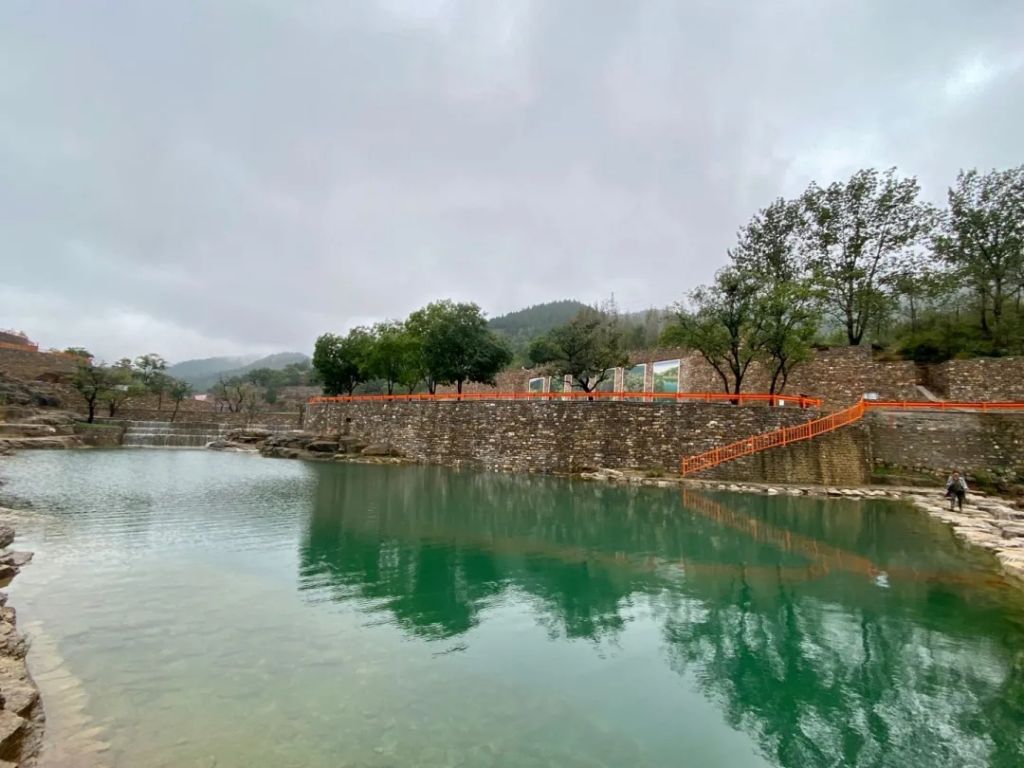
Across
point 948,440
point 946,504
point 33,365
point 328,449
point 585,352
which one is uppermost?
point 33,365

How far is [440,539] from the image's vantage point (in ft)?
40.0

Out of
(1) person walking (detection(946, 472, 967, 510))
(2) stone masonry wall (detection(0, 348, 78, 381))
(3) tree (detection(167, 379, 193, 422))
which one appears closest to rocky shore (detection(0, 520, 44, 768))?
(1) person walking (detection(946, 472, 967, 510))

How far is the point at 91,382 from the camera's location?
40812 mm

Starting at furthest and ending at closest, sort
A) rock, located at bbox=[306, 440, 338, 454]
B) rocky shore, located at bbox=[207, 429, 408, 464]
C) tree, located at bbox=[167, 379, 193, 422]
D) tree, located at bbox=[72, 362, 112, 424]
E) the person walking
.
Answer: tree, located at bbox=[167, 379, 193, 422] < tree, located at bbox=[72, 362, 112, 424] < rock, located at bbox=[306, 440, 338, 454] < rocky shore, located at bbox=[207, 429, 408, 464] < the person walking

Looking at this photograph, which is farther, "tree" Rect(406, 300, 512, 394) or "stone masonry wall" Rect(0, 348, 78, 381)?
"stone masonry wall" Rect(0, 348, 78, 381)

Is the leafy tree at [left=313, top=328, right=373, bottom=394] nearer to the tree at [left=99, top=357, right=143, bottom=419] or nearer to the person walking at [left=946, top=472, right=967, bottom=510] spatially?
the tree at [left=99, top=357, right=143, bottom=419]

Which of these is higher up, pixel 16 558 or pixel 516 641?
pixel 16 558

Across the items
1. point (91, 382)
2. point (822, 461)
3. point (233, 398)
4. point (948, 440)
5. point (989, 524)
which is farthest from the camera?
point (233, 398)

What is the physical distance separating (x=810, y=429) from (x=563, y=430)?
11.1 metres

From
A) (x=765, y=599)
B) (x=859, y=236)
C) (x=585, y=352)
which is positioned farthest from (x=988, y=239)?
(x=765, y=599)

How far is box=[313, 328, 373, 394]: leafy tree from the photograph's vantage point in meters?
43.7

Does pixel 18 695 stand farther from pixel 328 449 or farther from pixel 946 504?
pixel 328 449

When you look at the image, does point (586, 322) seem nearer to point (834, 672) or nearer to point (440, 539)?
A: point (440, 539)

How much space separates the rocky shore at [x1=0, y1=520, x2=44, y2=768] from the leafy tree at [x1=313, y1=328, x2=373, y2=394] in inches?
1487
